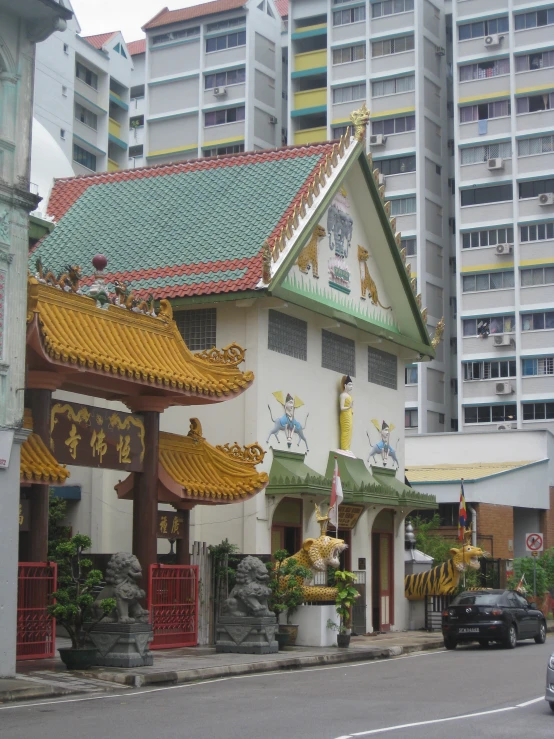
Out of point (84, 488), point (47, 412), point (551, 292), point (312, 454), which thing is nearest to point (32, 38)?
point (47, 412)

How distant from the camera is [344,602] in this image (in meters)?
26.1

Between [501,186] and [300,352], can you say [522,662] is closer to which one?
[300,352]

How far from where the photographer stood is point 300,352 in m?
29.8

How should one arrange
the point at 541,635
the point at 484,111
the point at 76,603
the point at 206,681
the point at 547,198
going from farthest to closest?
the point at 484,111 < the point at 547,198 < the point at 541,635 < the point at 76,603 < the point at 206,681

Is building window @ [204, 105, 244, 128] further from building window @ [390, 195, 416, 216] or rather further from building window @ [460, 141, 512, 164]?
building window @ [460, 141, 512, 164]

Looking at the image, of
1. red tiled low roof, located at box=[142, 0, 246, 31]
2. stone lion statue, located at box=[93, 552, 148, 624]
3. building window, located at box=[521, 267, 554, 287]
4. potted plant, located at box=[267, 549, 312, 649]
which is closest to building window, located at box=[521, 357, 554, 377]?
building window, located at box=[521, 267, 554, 287]

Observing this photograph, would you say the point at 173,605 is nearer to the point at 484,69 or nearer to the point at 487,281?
the point at 487,281

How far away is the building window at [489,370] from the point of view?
71562 millimetres

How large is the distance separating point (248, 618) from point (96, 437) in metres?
4.51

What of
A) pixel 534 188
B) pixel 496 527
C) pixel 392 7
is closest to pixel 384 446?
pixel 496 527

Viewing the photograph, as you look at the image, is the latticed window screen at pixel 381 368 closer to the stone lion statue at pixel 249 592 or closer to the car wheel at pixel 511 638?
the car wheel at pixel 511 638

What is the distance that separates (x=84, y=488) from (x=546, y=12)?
2134 inches

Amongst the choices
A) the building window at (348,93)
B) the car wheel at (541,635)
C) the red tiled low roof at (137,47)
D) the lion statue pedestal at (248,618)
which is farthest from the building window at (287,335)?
the red tiled low roof at (137,47)

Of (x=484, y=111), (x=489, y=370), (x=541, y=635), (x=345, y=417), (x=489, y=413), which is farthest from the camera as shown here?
(x=484, y=111)
